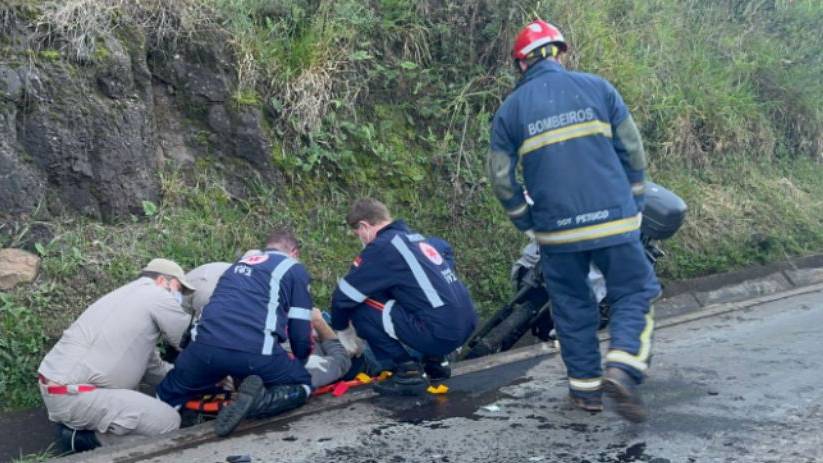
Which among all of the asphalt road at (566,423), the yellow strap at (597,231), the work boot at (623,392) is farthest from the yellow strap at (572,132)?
the asphalt road at (566,423)

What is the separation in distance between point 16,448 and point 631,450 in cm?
314

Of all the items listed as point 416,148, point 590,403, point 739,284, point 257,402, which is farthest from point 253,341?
point 739,284

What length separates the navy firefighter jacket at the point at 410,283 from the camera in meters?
5.72

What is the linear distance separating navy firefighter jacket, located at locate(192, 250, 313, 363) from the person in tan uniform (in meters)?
0.26

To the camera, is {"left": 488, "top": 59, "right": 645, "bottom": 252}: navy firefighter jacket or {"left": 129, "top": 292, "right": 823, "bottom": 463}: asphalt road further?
{"left": 488, "top": 59, "right": 645, "bottom": 252}: navy firefighter jacket

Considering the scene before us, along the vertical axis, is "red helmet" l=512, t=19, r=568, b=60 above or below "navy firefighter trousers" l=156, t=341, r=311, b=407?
A: above

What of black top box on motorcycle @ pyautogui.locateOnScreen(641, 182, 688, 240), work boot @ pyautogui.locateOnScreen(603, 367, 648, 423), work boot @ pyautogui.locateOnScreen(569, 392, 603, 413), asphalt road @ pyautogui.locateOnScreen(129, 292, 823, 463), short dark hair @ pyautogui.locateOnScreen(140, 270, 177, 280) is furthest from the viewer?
black top box on motorcycle @ pyautogui.locateOnScreen(641, 182, 688, 240)

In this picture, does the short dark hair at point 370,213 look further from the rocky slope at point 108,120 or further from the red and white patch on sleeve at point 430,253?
the rocky slope at point 108,120

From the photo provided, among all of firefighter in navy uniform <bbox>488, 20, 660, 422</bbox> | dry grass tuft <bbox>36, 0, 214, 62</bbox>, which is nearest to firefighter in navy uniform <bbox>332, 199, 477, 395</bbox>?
firefighter in navy uniform <bbox>488, 20, 660, 422</bbox>

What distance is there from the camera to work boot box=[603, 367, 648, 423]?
15.5 ft

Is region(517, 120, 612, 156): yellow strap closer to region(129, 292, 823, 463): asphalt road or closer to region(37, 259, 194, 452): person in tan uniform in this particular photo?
region(129, 292, 823, 463): asphalt road

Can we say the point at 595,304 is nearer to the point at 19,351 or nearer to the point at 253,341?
the point at 253,341

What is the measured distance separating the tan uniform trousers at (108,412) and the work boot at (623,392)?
2297 mm

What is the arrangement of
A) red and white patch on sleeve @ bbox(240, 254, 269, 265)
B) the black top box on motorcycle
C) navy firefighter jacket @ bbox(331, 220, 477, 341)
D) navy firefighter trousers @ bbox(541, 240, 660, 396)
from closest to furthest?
1. navy firefighter trousers @ bbox(541, 240, 660, 396)
2. red and white patch on sleeve @ bbox(240, 254, 269, 265)
3. navy firefighter jacket @ bbox(331, 220, 477, 341)
4. the black top box on motorcycle
